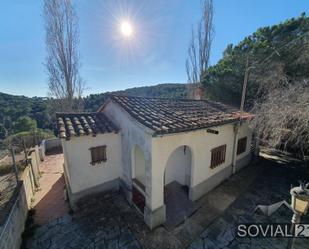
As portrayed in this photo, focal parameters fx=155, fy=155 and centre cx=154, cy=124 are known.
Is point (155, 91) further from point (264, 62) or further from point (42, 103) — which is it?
point (264, 62)

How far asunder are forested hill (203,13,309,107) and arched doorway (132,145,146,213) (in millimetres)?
8267

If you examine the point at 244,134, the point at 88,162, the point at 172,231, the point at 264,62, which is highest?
the point at 264,62

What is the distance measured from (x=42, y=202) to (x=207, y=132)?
9.82 m

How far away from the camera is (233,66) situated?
14930mm

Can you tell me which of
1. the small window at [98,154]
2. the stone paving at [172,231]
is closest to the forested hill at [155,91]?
the small window at [98,154]

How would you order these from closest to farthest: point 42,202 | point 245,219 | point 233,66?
1. point 245,219
2. point 42,202
3. point 233,66

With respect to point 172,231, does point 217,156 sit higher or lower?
higher

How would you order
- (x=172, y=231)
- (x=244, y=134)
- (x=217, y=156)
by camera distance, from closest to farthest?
1. (x=172, y=231)
2. (x=217, y=156)
3. (x=244, y=134)

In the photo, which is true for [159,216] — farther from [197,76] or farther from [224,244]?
[197,76]

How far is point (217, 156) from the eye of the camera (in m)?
9.05

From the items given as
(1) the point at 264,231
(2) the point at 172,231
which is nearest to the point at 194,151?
(2) the point at 172,231

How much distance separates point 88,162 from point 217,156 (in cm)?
712

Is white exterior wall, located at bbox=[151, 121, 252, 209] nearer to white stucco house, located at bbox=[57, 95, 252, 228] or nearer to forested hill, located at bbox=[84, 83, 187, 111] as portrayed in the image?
white stucco house, located at bbox=[57, 95, 252, 228]

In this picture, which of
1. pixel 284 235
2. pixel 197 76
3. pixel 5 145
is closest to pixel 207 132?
pixel 284 235
